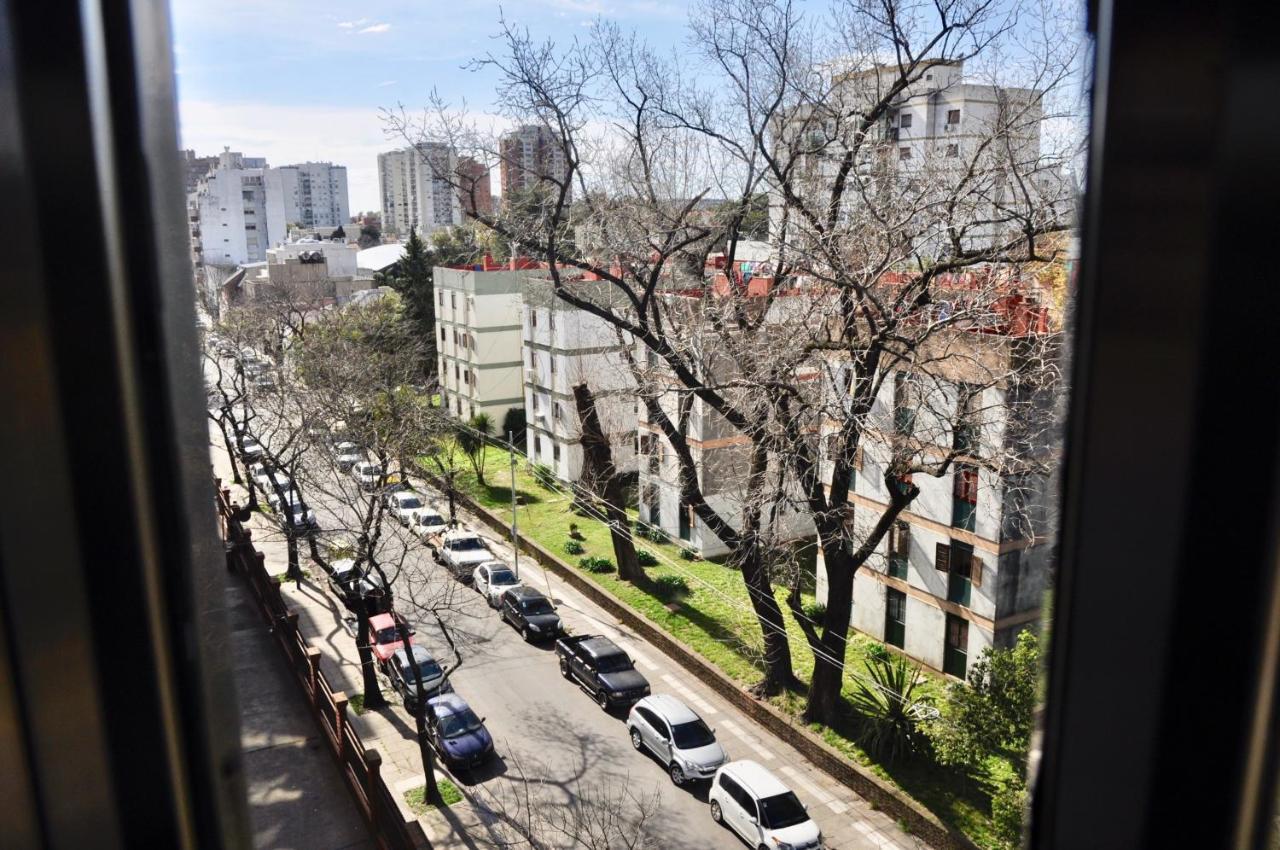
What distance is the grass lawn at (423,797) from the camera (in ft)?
15.8

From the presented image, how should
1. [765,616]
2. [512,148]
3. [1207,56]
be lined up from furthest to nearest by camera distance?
[765,616]
[512,148]
[1207,56]

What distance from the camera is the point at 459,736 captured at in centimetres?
529

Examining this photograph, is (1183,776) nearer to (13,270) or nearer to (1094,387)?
(1094,387)

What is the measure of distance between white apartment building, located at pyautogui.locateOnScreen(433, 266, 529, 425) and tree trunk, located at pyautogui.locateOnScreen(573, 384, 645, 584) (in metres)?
3.10

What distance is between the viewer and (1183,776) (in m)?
0.44

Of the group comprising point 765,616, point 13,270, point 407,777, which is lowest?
point 407,777

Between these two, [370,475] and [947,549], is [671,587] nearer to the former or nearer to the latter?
[947,549]

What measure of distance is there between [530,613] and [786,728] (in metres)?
2.35

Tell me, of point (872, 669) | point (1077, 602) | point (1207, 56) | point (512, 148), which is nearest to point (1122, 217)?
point (1207, 56)

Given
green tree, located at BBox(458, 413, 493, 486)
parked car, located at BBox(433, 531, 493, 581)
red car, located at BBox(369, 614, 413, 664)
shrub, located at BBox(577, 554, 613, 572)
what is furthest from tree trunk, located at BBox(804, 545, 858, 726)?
green tree, located at BBox(458, 413, 493, 486)

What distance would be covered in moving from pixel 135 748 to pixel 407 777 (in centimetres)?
505

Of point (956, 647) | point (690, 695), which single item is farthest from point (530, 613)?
point (956, 647)

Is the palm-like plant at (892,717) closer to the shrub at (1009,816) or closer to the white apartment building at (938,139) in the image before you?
the shrub at (1009,816)

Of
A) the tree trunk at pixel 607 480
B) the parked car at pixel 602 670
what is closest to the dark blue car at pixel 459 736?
the parked car at pixel 602 670
